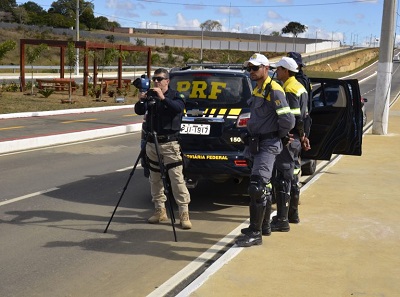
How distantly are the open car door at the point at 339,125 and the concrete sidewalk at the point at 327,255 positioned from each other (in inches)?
24.0

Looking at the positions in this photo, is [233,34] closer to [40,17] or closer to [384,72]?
[40,17]

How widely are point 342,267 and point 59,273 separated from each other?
2561 millimetres

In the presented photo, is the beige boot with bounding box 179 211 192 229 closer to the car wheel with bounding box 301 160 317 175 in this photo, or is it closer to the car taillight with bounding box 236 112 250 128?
the car taillight with bounding box 236 112 250 128

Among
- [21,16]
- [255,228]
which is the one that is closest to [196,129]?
[255,228]

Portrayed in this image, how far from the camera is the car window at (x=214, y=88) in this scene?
8.16 meters

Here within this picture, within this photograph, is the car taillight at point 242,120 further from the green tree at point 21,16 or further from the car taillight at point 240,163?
the green tree at point 21,16

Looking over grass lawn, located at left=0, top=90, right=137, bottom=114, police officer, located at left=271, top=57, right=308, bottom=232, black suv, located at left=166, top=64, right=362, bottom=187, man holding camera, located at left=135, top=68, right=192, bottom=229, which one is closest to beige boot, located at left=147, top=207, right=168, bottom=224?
man holding camera, located at left=135, top=68, right=192, bottom=229

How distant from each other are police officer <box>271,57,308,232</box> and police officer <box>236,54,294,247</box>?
0.56m

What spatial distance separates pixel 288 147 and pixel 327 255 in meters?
1.36

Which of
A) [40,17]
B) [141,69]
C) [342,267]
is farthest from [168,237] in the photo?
[40,17]

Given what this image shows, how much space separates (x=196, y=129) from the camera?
7957mm

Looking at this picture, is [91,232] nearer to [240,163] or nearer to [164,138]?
[164,138]

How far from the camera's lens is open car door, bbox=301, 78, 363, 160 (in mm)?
9242

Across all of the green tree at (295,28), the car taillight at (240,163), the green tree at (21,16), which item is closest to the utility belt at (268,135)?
the car taillight at (240,163)
